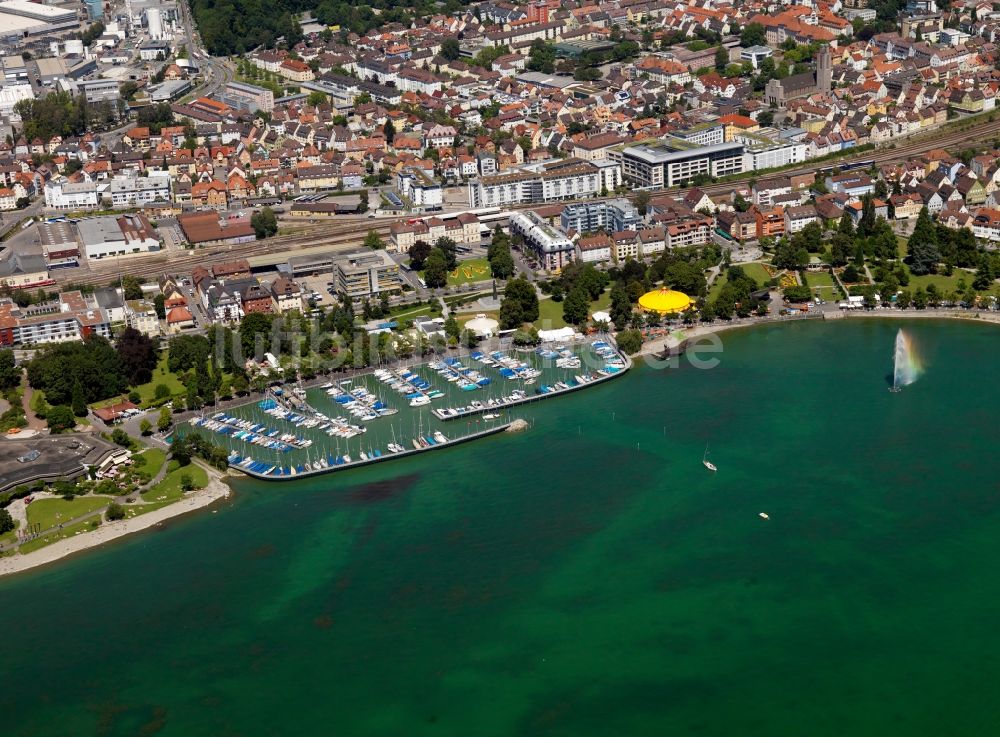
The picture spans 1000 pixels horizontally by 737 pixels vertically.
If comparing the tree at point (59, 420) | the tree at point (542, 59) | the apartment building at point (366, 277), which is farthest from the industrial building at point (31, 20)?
the tree at point (59, 420)

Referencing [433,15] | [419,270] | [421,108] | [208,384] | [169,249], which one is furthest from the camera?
[433,15]

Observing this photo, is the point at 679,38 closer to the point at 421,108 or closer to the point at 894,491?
the point at 421,108

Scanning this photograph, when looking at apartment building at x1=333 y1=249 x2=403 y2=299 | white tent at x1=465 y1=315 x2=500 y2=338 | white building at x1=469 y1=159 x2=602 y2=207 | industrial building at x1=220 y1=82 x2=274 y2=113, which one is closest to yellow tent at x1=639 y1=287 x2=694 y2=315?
white tent at x1=465 y1=315 x2=500 y2=338

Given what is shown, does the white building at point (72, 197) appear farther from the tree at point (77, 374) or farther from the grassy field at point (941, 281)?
the grassy field at point (941, 281)

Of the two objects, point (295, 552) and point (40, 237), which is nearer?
point (295, 552)

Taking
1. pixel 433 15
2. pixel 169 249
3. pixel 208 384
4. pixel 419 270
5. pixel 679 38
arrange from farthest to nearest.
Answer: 1. pixel 433 15
2. pixel 679 38
3. pixel 169 249
4. pixel 419 270
5. pixel 208 384

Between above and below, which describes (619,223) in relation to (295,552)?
above

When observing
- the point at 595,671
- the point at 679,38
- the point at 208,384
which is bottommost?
the point at 595,671

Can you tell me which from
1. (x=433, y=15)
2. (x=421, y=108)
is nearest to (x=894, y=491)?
(x=421, y=108)

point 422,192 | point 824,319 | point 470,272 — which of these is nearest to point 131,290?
point 470,272
